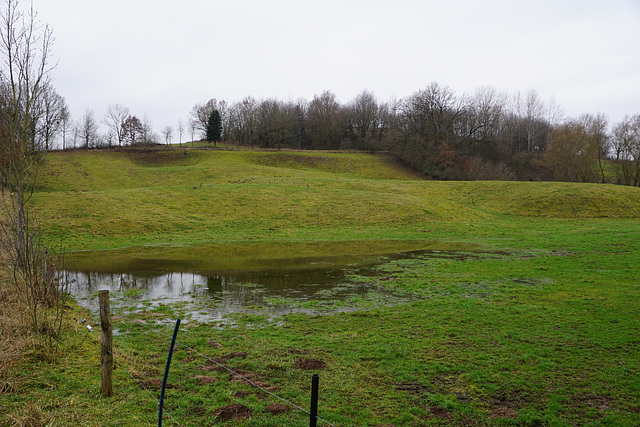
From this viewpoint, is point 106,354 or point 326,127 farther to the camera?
point 326,127

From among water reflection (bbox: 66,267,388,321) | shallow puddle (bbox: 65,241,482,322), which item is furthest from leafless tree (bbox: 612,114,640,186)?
water reflection (bbox: 66,267,388,321)

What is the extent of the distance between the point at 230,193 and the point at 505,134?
76567 millimetres

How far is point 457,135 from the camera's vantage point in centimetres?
8375

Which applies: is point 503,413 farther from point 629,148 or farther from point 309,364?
point 629,148

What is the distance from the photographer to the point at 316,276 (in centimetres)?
1691

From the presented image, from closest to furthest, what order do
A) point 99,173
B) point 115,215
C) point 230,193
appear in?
point 115,215 < point 230,193 < point 99,173

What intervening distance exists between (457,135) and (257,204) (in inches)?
2410

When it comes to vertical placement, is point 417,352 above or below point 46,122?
below

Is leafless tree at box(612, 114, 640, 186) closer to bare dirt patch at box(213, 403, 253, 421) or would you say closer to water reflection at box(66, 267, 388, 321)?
water reflection at box(66, 267, 388, 321)

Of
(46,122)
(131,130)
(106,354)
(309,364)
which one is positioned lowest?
(309,364)

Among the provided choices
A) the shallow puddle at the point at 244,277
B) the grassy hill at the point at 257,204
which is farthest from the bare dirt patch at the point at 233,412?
the grassy hill at the point at 257,204

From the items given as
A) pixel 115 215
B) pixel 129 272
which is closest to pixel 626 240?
pixel 129 272


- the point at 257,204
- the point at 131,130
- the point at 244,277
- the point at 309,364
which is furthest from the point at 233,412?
the point at 131,130

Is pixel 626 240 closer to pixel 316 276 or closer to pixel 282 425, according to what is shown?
pixel 316 276
